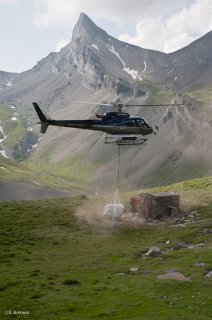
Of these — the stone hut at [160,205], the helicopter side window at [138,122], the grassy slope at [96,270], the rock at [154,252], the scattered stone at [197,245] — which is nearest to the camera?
the grassy slope at [96,270]

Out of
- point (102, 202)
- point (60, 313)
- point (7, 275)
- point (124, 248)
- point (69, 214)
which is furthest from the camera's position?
point (102, 202)

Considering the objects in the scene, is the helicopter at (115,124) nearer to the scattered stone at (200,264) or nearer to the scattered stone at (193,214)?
the scattered stone at (193,214)

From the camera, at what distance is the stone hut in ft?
234

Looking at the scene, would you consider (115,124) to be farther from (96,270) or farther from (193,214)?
(96,270)

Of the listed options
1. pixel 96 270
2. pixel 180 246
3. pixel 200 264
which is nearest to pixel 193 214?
pixel 180 246

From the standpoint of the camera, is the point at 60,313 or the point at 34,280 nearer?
the point at 60,313

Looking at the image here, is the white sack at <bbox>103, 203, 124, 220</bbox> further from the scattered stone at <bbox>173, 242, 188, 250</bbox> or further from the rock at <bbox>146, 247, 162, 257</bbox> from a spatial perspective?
the rock at <bbox>146, 247, 162, 257</bbox>

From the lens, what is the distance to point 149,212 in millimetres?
72000

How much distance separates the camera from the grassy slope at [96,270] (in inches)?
1230

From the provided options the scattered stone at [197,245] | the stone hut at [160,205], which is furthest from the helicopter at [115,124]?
the scattered stone at [197,245]

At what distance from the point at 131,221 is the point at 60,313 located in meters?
40.6

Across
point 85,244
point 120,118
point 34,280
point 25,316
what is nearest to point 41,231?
point 85,244

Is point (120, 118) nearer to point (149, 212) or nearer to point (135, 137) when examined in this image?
point (135, 137)

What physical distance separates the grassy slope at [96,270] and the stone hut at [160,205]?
15.7 ft
